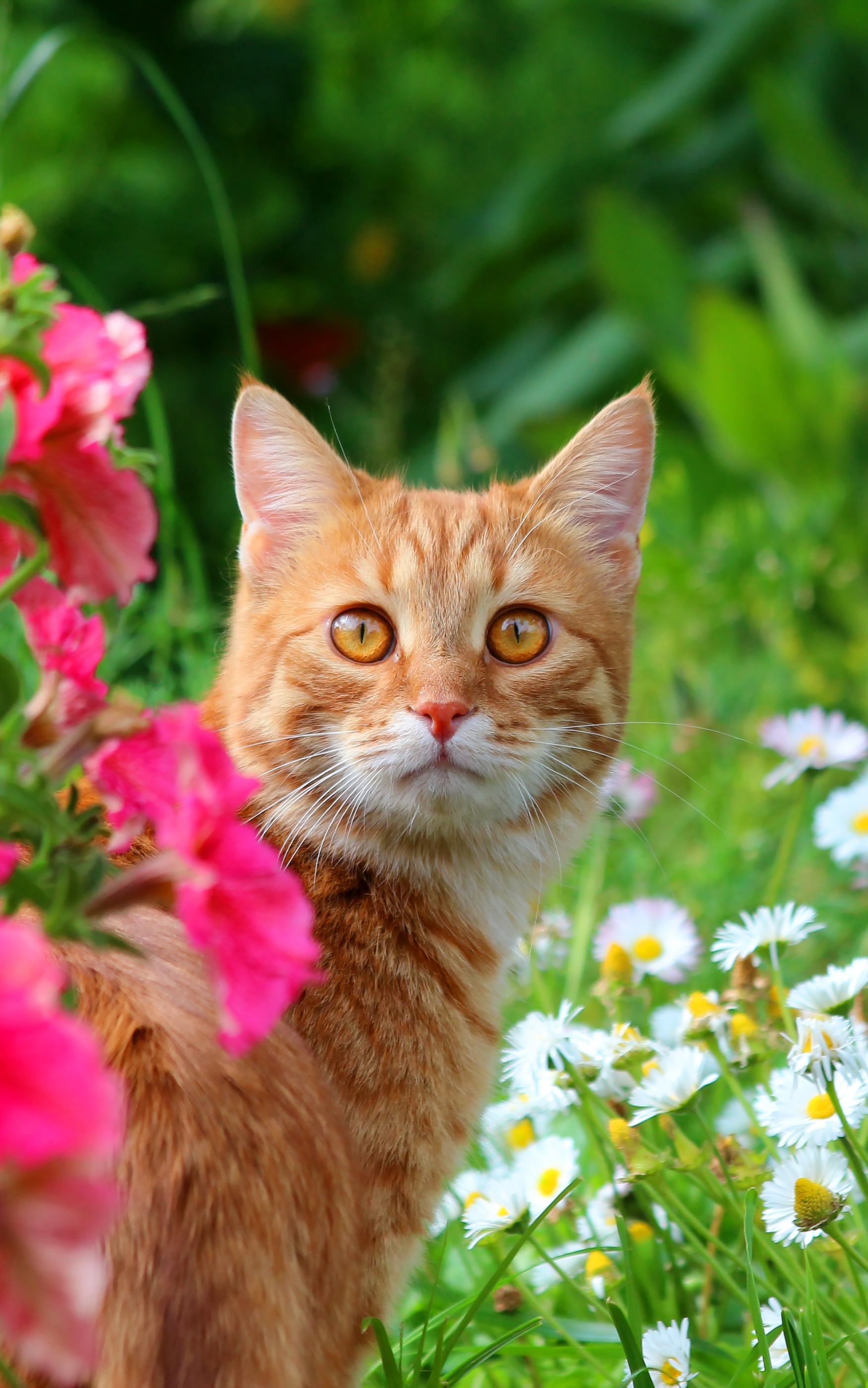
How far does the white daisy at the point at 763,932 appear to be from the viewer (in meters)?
1.06

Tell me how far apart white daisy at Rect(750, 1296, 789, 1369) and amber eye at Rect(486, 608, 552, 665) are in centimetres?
57

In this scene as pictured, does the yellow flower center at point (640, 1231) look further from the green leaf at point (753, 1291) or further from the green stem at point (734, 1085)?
the green leaf at point (753, 1291)

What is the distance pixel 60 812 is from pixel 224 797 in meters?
0.07

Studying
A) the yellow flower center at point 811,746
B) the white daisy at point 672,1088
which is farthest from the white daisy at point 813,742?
the white daisy at point 672,1088

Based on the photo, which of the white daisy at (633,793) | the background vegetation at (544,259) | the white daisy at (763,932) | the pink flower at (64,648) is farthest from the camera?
the background vegetation at (544,259)

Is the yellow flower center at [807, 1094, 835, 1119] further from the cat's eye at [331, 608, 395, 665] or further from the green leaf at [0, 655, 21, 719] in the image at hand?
the green leaf at [0, 655, 21, 719]

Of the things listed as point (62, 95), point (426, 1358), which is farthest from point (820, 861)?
point (62, 95)

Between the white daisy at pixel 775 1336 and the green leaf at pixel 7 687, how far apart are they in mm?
688

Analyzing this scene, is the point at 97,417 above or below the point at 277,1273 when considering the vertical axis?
above

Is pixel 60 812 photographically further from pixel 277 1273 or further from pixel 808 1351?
pixel 808 1351

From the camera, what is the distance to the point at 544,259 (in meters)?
4.69

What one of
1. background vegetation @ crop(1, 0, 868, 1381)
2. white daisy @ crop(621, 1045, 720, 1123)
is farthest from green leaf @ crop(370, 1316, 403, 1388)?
background vegetation @ crop(1, 0, 868, 1381)

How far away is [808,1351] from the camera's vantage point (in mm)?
875

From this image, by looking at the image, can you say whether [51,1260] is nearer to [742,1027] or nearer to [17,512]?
[17,512]
